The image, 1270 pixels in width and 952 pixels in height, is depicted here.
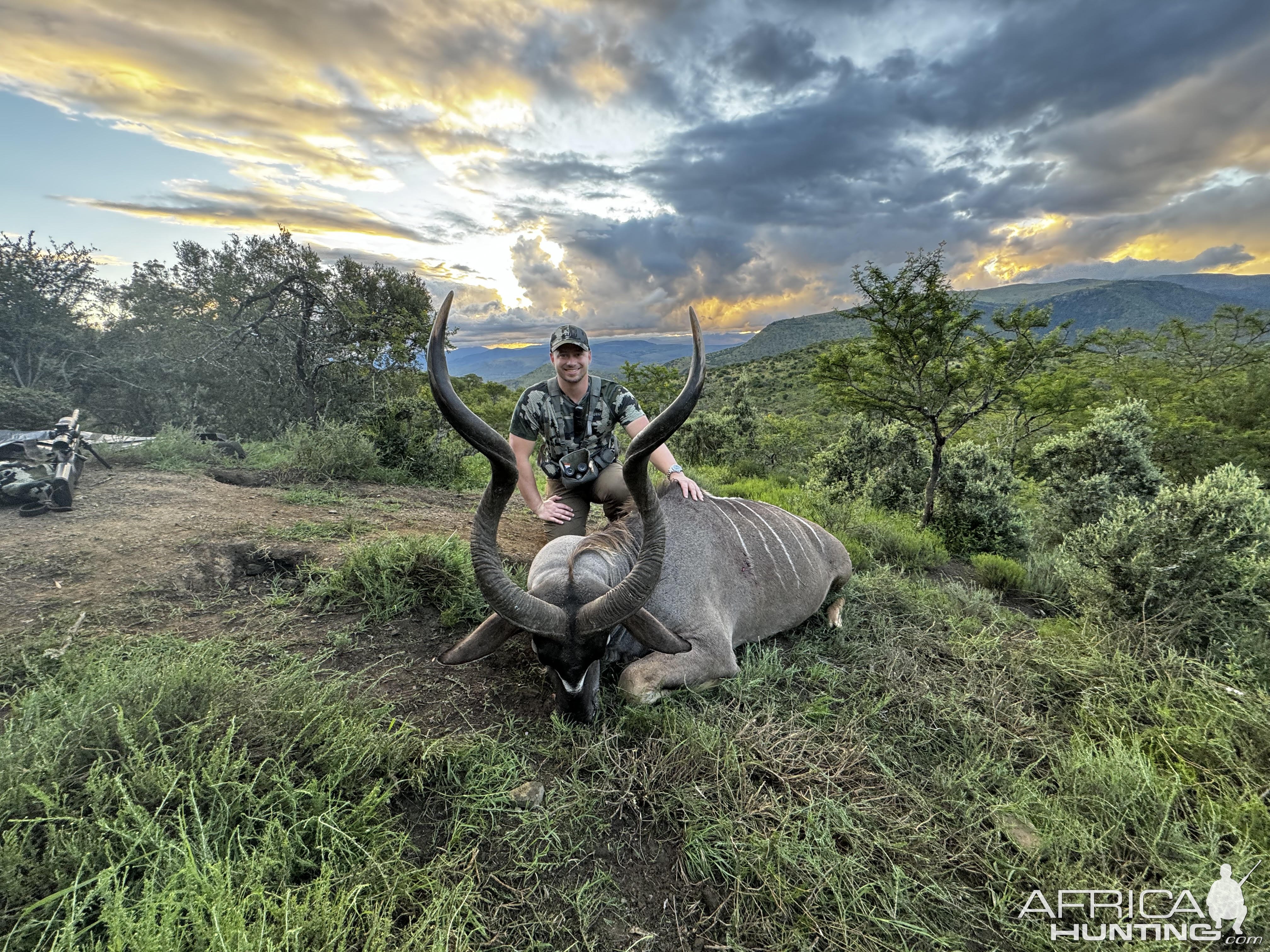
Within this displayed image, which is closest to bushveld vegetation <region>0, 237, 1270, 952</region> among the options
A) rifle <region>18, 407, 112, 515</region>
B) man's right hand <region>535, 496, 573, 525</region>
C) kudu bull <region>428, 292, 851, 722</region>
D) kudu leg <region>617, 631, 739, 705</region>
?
kudu leg <region>617, 631, 739, 705</region>

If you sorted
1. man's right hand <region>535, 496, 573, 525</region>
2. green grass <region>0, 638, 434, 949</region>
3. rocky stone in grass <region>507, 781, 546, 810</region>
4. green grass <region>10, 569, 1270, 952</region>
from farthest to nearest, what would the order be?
man's right hand <region>535, 496, 573, 525</region> → rocky stone in grass <region>507, 781, 546, 810</region> → green grass <region>10, 569, 1270, 952</region> → green grass <region>0, 638, 434, 949</region>

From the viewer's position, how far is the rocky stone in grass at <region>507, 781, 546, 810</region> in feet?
7.63

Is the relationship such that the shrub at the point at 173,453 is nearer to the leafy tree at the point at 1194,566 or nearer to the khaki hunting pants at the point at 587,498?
the khaki hunting pants at the point at 587,498

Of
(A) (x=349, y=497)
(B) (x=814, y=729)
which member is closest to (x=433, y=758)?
(B) (x=814, y=729)

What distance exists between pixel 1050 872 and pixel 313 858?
9.45 ft

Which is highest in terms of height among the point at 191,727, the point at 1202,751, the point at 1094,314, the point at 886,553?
the point at 1094,314

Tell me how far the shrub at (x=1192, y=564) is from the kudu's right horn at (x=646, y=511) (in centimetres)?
374

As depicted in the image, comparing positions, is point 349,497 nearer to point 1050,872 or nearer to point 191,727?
point 191,727

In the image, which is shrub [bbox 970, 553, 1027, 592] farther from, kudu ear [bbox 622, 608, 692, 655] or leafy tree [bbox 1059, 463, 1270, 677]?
kudu ear [bbox 622, 608, 692, 655]

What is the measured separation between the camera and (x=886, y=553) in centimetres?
655

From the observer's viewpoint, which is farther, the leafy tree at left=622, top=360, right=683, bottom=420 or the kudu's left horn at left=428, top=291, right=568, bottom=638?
the leafy tree at left=622, top=360, right=683, bottom=420

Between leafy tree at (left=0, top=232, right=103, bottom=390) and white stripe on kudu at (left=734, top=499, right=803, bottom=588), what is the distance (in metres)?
18.2

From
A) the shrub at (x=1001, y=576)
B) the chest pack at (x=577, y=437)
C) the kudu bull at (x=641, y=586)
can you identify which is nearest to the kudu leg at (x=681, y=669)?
the kudu bull at (x=641, y=586)

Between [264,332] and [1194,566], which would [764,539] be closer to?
[1194,566]
